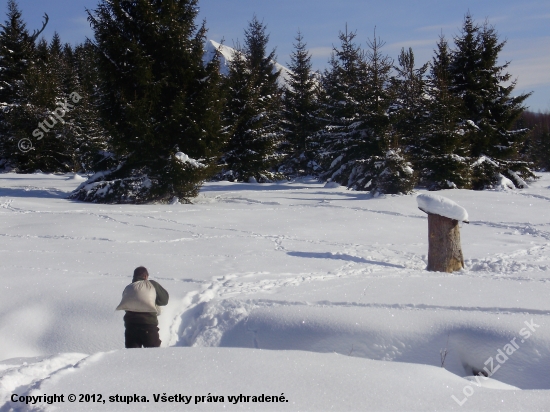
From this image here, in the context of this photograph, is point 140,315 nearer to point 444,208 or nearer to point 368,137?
point 444,208

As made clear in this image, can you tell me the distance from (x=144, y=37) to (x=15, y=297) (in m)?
11.4

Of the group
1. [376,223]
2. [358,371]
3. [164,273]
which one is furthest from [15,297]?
[376,223]

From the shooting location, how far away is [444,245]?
8.35 metres

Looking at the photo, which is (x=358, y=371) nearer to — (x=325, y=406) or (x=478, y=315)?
(x=325, y=406)

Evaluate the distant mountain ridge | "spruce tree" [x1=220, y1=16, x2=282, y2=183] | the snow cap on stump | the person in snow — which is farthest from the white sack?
"spruce tree" [x1=220, y1=16, x2=282, y2=183]

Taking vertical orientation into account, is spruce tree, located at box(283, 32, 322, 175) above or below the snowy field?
above

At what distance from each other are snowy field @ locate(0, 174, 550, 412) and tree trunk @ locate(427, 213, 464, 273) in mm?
470

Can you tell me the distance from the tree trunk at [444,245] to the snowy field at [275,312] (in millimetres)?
470

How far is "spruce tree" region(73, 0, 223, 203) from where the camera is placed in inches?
599

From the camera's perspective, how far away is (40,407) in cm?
299

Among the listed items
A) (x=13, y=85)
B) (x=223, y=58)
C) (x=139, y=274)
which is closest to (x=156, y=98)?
(x=139, y=274)

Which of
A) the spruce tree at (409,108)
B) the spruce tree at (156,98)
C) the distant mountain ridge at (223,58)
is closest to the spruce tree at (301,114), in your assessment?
the distant mountain ridge at (223,58)

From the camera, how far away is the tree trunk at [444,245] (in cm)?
834

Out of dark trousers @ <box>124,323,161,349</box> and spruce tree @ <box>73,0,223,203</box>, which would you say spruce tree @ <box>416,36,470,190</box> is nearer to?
spruce tree @ <box>73,0,223,203</box>
